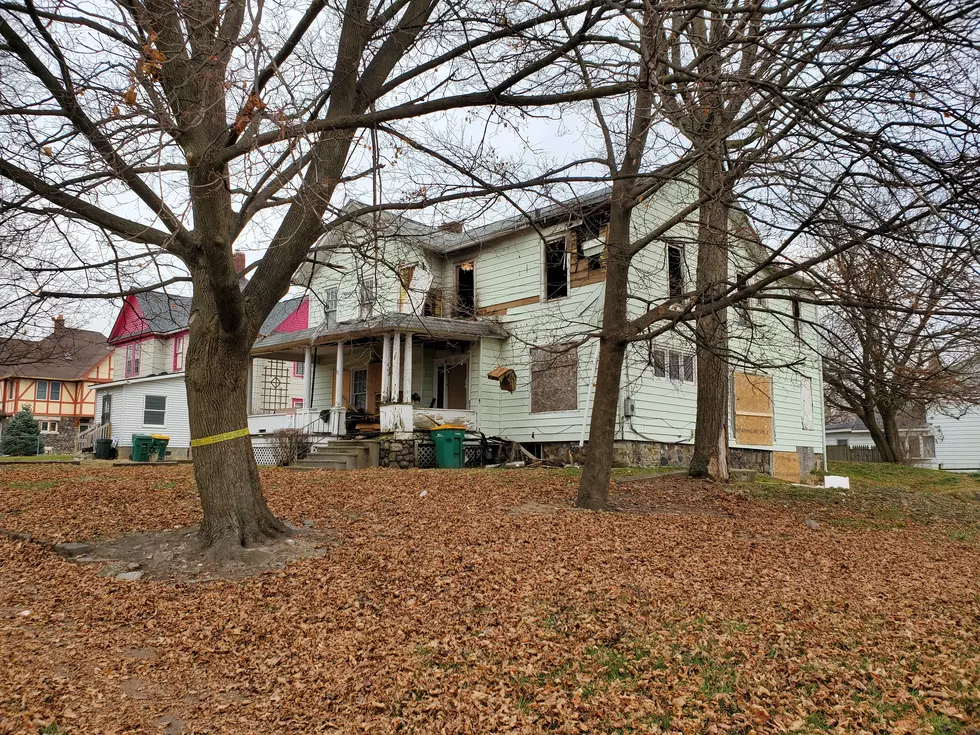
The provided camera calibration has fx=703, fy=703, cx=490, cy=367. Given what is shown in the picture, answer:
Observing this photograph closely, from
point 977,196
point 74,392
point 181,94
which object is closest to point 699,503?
point 977,196

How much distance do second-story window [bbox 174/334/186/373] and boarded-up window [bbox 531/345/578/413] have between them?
19.5 meters

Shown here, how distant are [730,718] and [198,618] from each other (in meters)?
3.80

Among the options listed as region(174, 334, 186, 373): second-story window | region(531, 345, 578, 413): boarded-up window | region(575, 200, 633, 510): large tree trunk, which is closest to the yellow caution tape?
region(575, 200, 633, 510): large tree trunk

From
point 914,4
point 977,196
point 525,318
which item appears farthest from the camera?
point 525,318

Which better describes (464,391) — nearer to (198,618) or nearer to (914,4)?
(198,618)

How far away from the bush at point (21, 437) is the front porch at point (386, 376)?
57.4 feet

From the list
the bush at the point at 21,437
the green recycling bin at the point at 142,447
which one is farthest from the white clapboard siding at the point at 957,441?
the bush at the point at 21,437

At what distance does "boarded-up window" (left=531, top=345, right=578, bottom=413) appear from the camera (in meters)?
16.4

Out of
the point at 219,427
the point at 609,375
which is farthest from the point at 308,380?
the point at 219,427

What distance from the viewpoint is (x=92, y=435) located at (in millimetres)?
30359

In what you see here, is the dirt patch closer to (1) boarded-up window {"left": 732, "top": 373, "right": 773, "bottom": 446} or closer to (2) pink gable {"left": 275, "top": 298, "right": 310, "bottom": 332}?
(1) boarded-up window {"left": 732, "top": 373, "right": 773, "bottom": 446}

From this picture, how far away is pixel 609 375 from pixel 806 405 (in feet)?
48.2

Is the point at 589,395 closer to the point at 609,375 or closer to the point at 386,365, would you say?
the point at 386,365

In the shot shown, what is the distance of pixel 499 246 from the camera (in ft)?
59.6
